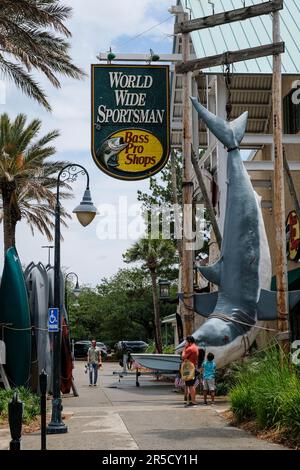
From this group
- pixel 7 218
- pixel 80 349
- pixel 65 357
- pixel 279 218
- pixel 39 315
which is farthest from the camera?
pixel 80 349

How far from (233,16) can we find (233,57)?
1010 mm

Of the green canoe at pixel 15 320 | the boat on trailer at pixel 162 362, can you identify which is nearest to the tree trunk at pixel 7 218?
the green canoe at pixel 15 320

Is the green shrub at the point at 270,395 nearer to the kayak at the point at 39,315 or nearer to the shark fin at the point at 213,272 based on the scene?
the shark fin at the point at 213,272

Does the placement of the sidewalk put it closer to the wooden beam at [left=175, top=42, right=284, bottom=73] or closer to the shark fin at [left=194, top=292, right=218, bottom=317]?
the shark fin at [left=194, top=292, right=218, bottom=317]

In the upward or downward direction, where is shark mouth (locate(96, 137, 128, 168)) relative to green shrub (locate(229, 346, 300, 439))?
upward

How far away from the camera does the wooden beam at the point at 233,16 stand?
16.3m

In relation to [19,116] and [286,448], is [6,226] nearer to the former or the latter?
[19,116]

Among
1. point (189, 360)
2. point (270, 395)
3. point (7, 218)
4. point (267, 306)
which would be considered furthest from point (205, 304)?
point (7, 218)

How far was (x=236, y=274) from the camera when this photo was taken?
677 inches

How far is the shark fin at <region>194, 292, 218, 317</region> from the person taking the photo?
1798 cm

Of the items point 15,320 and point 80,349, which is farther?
point 80,349

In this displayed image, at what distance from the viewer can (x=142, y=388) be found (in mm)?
24875

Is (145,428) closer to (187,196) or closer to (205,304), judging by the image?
(205,304)

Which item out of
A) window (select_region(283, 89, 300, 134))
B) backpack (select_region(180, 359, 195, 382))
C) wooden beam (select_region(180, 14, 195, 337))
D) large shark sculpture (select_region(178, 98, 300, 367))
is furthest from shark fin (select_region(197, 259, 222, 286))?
window (select_region(283, 89, 300, 134))
